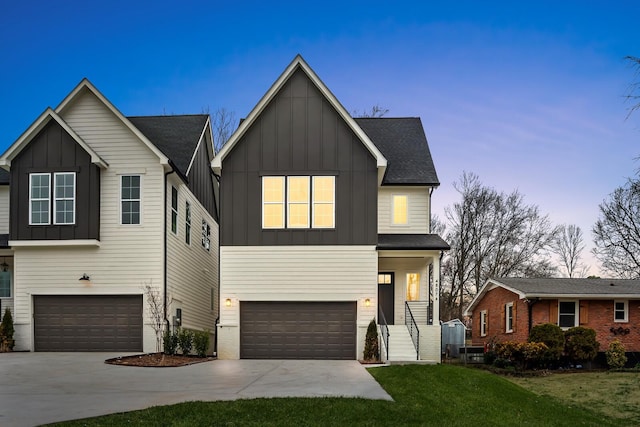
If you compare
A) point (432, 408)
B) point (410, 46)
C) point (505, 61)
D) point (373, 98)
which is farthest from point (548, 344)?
point (373, 98)

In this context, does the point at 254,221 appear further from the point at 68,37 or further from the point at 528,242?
the point at 528,242

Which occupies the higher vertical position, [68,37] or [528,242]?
[68,37]

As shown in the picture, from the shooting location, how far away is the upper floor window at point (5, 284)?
75.0ft

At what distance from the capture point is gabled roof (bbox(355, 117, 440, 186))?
23645 millimetres

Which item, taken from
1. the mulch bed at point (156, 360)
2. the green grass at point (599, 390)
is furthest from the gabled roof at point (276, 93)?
the green grass at point (599, 390)

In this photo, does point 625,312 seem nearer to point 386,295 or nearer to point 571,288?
point 571,288

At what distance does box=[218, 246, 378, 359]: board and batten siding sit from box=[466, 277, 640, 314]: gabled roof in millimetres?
9115

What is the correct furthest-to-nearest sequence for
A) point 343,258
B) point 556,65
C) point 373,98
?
point 373,98
point 556,65
point 343,258

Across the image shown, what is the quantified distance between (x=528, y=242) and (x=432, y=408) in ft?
120

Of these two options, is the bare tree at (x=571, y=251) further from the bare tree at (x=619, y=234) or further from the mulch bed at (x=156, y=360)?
the mulch bed at (x=156, y=360)

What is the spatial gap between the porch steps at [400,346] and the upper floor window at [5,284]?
14.1 meters

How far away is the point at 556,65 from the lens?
2377 cm

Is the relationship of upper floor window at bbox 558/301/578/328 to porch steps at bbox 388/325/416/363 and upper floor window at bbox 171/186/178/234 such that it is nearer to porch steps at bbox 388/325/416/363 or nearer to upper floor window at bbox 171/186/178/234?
porch steps at bbox 388/325/416/363

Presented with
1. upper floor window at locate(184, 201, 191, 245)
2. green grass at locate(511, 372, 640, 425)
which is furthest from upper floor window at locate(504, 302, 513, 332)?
upper floor window at locate(184, 201, 191, 245)
